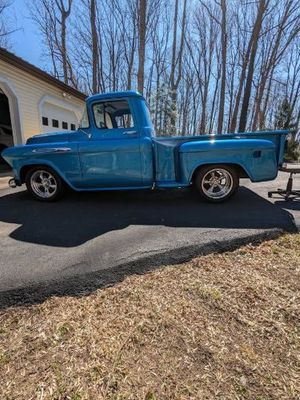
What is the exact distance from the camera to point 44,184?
5648 millimetres

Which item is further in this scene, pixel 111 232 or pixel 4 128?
pixel 4 128

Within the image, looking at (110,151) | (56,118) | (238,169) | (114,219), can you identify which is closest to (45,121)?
(56,118)

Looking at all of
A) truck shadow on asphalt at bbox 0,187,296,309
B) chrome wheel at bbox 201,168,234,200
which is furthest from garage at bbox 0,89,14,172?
chrome wheel at bbox 201,168,234,200

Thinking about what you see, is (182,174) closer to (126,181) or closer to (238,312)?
(126,181)

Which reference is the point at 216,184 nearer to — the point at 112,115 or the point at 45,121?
the point at 112,115

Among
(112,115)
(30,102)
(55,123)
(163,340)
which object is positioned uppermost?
(30,102)

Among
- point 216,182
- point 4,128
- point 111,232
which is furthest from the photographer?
point 4,128

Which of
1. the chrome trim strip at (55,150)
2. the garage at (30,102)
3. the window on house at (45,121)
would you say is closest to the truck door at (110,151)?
the chrome trim strip at (55,150)

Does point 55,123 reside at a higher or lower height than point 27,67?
lower

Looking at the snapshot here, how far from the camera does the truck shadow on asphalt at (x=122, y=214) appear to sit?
4047 mm

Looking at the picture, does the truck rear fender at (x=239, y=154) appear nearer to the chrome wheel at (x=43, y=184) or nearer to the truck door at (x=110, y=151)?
the truck door at (x=110, y=151)

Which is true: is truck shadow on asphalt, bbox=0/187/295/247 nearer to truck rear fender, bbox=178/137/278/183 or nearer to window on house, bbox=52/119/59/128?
truck rear fender, bbox=178/137/278/183

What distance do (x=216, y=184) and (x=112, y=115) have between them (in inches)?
99.5

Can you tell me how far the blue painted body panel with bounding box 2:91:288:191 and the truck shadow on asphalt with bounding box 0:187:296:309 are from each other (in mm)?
513
